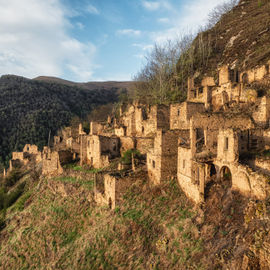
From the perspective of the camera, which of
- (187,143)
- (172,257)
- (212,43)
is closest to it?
(172,257)

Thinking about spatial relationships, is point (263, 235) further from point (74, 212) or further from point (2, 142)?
point (2, 142)

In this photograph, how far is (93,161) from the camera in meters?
25.1

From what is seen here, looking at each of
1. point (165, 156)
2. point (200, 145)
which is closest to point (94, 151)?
point (165, 156)

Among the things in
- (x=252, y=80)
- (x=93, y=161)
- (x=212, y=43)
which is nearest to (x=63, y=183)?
(x=93, y=161)

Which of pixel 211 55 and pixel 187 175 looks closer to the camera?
pixel 187 175

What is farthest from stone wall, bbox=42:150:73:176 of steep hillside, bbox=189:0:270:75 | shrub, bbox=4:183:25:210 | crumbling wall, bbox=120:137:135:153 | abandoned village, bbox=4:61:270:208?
steep hillside, bbox=189:0:270:75

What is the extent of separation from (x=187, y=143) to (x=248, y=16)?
5280cm

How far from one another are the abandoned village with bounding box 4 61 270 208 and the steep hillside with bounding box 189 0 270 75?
11.4 meters

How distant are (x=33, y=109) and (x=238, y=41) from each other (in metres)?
84.3

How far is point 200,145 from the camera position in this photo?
14.7 m

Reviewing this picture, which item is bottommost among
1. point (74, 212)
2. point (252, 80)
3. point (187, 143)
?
point (74, 212)

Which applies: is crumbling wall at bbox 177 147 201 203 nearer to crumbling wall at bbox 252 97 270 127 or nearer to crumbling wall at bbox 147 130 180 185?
crumbling wall at bbox 147 130 180 185

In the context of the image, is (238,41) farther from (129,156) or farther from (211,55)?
(129,156)

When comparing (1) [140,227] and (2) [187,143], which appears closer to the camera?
(1) [140,227]
